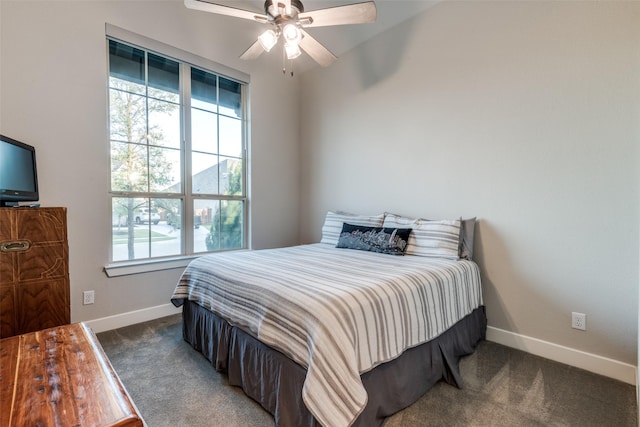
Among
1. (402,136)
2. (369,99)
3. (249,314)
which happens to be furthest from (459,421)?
(369,99)

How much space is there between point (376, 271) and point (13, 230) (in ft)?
6.52

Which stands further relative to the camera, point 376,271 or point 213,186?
point 213,186

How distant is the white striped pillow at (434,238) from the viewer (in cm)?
236

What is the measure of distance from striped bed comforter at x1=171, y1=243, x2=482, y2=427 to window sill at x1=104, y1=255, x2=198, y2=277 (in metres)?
0.73

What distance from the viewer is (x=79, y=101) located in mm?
2393

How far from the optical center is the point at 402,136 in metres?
3.00

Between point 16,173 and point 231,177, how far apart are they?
187 cm

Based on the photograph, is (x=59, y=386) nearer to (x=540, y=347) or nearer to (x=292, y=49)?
(x=292, y=49)

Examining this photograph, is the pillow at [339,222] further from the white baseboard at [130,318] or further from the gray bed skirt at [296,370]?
the white baseboard at [130,318]

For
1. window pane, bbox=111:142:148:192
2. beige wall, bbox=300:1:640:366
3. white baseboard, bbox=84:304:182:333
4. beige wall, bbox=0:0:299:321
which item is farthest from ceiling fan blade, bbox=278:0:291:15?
white baseboard, bbox=84:304:182:333

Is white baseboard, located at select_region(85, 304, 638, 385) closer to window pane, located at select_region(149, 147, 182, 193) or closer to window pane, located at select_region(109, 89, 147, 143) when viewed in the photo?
window pane, located at select_region(149, 147, 182, 193)

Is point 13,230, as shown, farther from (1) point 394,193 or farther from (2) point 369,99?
(2) point 369,99

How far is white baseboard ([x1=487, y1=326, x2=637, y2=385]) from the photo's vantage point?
1870 millimetres

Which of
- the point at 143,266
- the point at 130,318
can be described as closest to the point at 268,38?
the point at 143,266
